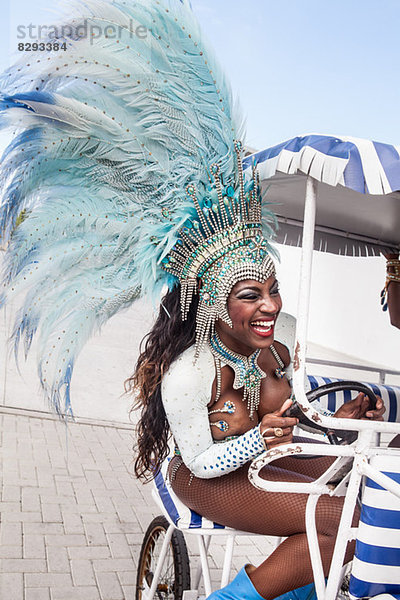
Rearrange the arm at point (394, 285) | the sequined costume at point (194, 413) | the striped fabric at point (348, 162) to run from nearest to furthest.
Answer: the striped fabric at point (348, 162) < the sequined costume at point (194, 413) < the arm at point (394, 285)

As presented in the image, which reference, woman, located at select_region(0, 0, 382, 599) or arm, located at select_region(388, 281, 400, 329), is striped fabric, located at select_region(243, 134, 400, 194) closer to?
woman, located at select_region(0, 0, 382, 599)

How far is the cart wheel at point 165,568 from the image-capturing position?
305 centimetres

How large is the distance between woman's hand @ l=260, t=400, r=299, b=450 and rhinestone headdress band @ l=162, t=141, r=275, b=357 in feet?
1.55

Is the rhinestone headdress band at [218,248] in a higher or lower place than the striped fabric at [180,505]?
higher

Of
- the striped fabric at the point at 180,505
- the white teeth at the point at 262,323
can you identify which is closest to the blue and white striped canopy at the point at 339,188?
the white teeth at the point at 262,323

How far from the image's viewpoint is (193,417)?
2.34 meters

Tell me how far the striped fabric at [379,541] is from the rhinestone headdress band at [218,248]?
0.84m

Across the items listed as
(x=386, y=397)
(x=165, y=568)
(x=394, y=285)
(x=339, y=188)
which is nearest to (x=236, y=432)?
(x=339, y=188)

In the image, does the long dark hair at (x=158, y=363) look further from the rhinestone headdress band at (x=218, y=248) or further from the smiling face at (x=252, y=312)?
the smiling face at (x=252, y=312)

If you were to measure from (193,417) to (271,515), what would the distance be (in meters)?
0.48

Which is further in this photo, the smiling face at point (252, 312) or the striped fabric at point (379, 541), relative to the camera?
the smiling face at point (252, 312)

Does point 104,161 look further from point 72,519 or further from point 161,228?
point 72,519

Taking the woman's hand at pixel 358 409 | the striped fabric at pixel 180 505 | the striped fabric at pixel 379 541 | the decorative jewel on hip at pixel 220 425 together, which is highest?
the woman's hand at pixel 358 409

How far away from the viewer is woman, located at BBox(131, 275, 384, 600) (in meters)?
2.17
